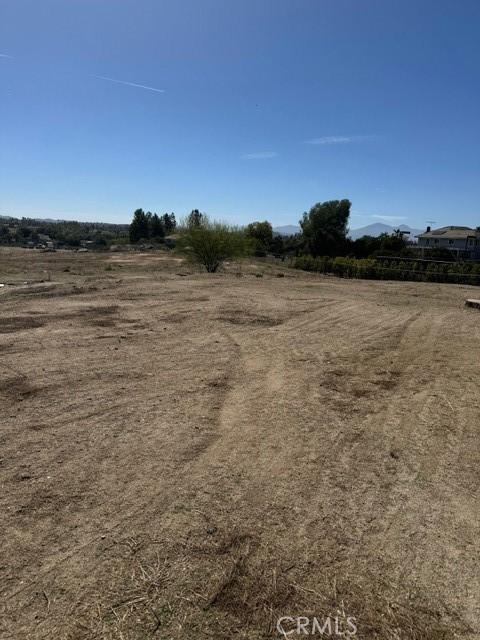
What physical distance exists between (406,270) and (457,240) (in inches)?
2038

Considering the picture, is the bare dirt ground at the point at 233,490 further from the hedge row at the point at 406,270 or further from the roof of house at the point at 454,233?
the roof of house at the point at 454,233

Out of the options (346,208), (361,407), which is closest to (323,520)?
(361,407)

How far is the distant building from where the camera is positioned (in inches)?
2749

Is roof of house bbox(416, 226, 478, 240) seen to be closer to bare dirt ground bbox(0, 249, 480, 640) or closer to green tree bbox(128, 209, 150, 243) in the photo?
green tree bbox(128, 209, 150, 243)

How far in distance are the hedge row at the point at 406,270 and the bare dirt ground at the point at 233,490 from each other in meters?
22.6

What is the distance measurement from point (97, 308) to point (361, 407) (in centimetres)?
761

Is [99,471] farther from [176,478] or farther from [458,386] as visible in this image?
[458,386]

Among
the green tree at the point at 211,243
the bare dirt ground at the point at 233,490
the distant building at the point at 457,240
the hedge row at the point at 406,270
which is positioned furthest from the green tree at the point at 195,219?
the distant building at the point at 457,240

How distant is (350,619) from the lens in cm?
251

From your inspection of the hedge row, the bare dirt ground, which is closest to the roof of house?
the hedge row

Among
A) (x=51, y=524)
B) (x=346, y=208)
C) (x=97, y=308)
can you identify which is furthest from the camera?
(x=346, y=208)

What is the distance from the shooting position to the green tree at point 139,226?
8344 cm

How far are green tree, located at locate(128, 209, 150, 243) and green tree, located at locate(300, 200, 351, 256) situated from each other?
97.3ft

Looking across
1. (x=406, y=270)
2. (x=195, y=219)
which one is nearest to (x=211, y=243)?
(x=195, y=219)
